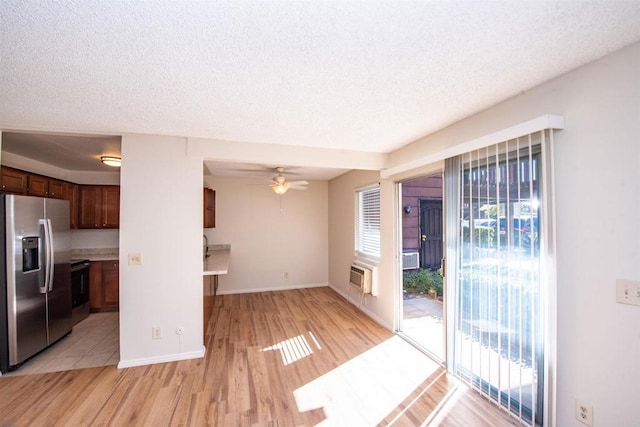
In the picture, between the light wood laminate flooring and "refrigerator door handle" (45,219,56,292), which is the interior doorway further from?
"refrigerator door handle" (45,219,56,292)

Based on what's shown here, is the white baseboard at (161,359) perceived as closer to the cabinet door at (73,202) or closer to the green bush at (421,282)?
the cabinet door at (73,202)

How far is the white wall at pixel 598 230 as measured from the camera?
1461mm

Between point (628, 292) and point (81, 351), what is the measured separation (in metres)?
4.95

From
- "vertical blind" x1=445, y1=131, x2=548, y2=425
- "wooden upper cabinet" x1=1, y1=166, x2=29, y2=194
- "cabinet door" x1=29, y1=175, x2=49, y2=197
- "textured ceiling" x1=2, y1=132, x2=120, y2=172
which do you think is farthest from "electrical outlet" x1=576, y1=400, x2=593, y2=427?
"cabinet door" x1=29, y1=175, x2=49, y2=197

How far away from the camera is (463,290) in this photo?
99.3 inches

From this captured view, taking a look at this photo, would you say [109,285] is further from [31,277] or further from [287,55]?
[287,55]

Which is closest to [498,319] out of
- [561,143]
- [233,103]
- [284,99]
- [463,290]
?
[463,290]

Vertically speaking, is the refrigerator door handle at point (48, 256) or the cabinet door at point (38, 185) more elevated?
the cabinet door at point (38, 185)

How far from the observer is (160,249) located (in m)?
2.93

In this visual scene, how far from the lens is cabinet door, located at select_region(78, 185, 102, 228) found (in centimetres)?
457

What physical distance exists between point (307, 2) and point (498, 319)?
8.28 ft

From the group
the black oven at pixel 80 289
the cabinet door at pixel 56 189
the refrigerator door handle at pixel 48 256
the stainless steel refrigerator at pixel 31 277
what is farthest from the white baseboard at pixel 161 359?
the cabinet door at pixel 56 189

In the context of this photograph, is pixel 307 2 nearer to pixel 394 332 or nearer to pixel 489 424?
pixel 489 424

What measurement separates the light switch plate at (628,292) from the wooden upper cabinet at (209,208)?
4656 mm
